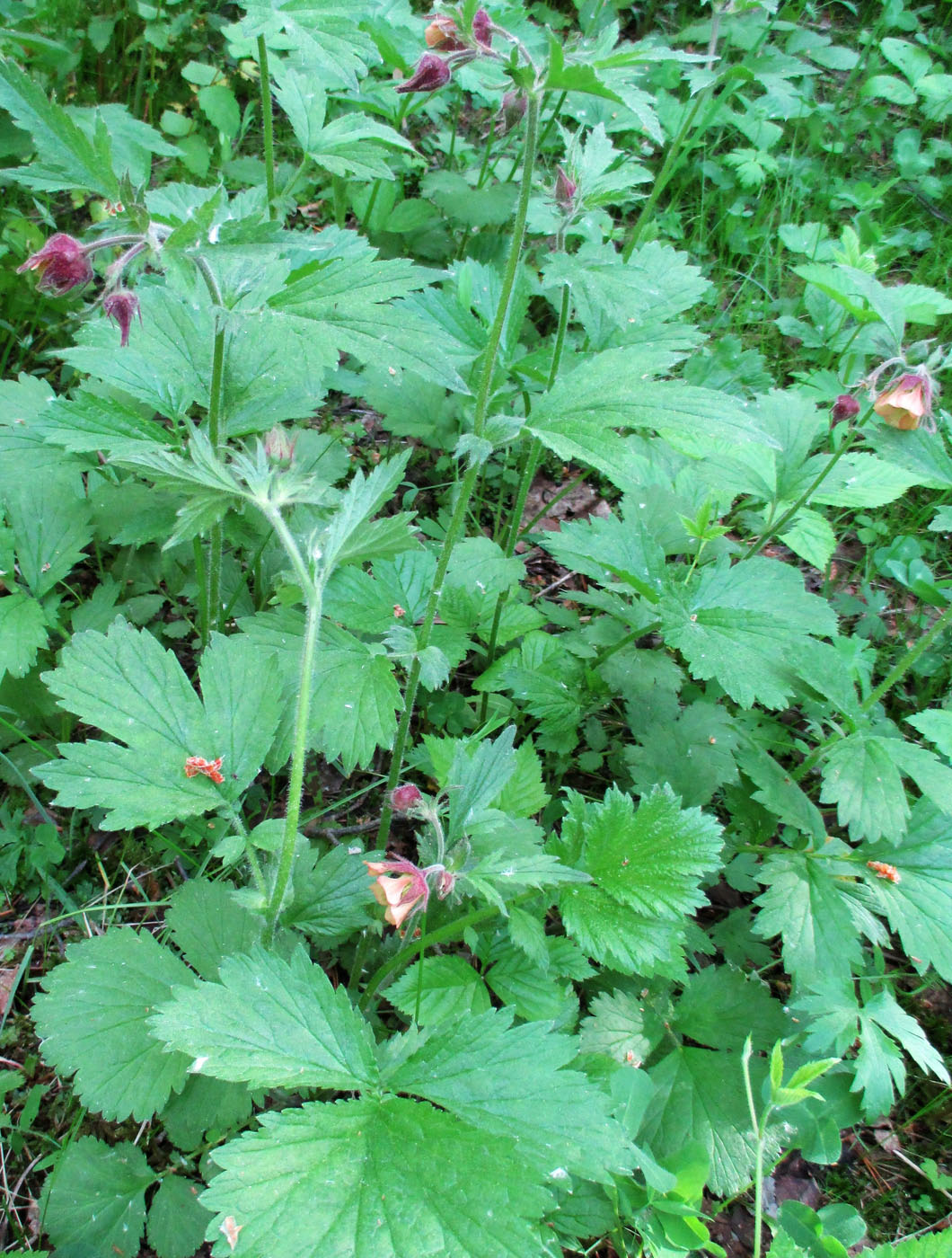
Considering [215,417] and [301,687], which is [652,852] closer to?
[301,687]

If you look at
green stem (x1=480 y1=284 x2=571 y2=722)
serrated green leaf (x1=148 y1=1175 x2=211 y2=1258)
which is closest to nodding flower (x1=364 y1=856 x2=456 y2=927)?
serrated green leaf (x1=148 y1=1175 x2=211 y2=1258)

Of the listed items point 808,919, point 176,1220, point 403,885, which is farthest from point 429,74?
point 176,1220

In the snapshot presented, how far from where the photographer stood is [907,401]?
185 cm

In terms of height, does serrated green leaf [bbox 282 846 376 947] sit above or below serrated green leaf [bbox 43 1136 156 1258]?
above

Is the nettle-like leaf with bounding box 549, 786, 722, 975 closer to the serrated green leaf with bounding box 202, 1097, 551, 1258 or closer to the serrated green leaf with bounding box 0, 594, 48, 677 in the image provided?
the serrated green leaf with bounding box 202, 1097, 551, 1258

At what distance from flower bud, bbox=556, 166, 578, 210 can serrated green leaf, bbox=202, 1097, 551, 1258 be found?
190 centimetres

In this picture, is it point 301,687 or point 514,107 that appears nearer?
point 301,687

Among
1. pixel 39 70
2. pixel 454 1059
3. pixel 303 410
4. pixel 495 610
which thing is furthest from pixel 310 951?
pixel 39 70

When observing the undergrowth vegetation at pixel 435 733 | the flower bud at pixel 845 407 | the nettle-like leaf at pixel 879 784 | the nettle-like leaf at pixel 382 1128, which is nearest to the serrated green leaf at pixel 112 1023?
the undergrowth vegetation at pixel 435 733

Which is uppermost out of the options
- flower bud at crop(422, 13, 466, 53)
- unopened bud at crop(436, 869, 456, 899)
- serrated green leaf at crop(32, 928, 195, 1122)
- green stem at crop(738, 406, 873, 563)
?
flower bud at crop(422, 13, 466, 53)

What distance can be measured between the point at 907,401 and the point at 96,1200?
2298 millimetres

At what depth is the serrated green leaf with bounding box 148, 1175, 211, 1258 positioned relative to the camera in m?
1.52

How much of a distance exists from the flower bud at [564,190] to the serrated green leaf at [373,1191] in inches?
74.8

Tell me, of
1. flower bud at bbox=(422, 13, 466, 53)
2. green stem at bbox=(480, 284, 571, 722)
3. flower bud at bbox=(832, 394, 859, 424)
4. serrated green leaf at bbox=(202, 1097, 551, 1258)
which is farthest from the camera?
green stem at bbox=(480, 284, 571, 722)
